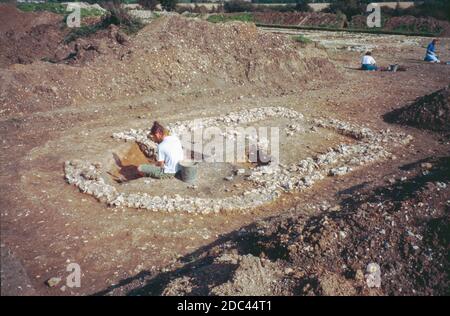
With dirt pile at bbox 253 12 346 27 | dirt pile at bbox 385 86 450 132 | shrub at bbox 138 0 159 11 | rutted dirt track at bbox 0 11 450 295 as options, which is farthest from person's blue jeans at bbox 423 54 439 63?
shrub at bbox 138 0 159 11

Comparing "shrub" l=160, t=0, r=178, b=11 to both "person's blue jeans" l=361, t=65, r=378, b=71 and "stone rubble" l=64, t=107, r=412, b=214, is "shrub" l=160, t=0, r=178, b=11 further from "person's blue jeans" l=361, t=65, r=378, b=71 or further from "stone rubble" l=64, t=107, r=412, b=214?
"stone rubble" l=64, t=107, r=412, b=214

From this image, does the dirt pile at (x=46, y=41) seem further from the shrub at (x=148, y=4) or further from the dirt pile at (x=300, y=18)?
the dirt pile at (x=300, y=18)

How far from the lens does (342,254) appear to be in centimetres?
501

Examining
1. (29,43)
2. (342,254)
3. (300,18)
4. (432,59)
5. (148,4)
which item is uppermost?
(148,4)

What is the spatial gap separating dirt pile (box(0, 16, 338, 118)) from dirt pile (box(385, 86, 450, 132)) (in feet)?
16.6

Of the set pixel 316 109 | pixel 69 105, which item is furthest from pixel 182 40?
pixel 316 109

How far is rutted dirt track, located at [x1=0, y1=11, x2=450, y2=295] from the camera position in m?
4.80

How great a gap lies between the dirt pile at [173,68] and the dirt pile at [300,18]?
22.4m

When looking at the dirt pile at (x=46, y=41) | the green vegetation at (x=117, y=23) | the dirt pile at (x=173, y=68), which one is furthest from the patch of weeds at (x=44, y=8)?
the dirt pile at (x=173, y=68)

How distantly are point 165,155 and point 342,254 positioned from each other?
4269 millimetres

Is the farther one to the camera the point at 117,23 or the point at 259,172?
the point at 117,23

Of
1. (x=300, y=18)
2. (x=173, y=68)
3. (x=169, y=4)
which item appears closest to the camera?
(x=173, y=68)

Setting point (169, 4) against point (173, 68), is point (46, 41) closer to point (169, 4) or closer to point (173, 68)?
point (173, 68)

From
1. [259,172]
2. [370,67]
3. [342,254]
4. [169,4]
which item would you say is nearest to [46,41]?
[370,67]
